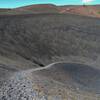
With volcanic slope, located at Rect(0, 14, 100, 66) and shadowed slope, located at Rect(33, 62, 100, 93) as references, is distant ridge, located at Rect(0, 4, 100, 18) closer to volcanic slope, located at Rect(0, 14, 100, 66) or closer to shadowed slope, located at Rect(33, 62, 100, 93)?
volcanic slope, located at Rect(0, 14, 100, 66)

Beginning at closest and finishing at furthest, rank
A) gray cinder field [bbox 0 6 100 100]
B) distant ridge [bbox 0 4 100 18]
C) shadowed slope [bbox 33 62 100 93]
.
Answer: gray cinder field [bbox 0 6 100 100] < shadowed slope [bbox 33 62 100 93] < distant ridge [bbox 0 4 100 18]

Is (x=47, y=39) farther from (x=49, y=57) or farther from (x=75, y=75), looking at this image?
(x=75, y=75)

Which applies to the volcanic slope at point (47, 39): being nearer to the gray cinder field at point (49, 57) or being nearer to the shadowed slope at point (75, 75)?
the gray cinder field at point (49, 57)

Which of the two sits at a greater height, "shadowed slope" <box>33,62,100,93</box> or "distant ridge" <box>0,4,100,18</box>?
"distant ridge" <box>0,4,100,18</box>

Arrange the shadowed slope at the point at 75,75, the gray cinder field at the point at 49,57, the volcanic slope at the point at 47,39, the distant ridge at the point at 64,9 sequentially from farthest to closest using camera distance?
the distant ridge at the point at 64,9
the volcanic slope at the point at 47,39
the shadowed slope at the point at 75,75
the gray cinder field at the point at 49,57

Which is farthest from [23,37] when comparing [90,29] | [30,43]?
[90,29]

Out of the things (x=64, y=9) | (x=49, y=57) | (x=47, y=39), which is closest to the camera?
(x=49, y=57)

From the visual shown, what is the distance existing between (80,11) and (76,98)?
42.0 feet

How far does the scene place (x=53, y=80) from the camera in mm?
6504

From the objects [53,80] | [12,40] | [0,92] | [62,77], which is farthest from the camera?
[12,40]

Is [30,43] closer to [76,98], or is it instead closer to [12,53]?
[12,53]

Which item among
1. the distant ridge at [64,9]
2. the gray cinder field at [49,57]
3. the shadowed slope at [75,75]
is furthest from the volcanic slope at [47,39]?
the distant ridge at [64,9]

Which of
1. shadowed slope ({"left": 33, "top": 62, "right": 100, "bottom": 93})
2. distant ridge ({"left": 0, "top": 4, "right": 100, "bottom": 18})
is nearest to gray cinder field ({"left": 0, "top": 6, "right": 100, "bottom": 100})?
shadowed slope ({"left": 33, "top": 62, "right": 100, "bottom": 93})

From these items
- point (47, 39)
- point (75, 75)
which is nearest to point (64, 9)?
point (47, 39)
